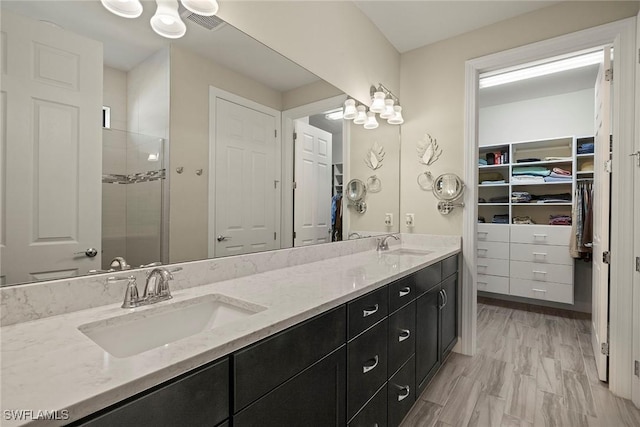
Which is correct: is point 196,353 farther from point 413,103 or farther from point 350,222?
point 413,103

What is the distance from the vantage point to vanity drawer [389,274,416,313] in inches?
57.9

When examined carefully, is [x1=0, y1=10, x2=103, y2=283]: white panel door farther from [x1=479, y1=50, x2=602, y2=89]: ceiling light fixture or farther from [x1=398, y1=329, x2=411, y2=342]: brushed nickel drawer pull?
[x1=479, y1=50, x2=602, y2=89]: ceiling light fixture

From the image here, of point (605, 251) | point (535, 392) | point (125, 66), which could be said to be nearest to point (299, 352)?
point (125, 66)

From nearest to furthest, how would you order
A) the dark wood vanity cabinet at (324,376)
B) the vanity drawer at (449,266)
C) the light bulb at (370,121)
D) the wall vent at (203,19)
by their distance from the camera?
the dark wood vanity cabinet at (324,376) → the wall vent at (203,19) → the vanity drawer at (449,266) → the light bulb at (370,121)

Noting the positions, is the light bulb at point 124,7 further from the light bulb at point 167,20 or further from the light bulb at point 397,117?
the light bulb at point 397,117

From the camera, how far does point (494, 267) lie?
394cm

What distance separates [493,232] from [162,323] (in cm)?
406

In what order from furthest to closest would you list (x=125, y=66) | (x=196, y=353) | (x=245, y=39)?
(x=245, y=39) → (x=125, y=66) → (x=196, y=353)

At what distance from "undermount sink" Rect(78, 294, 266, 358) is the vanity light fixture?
1.04m

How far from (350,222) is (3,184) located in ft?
6.39

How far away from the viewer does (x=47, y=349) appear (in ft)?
2.22

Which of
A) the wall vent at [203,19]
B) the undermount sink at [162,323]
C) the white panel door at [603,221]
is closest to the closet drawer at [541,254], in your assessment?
the white panel door at [603,221]

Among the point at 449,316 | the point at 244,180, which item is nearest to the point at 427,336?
the point at 449,316

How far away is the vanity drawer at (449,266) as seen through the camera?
2197mm
